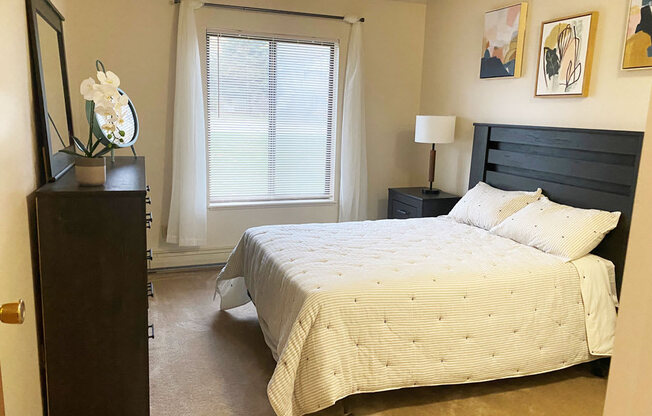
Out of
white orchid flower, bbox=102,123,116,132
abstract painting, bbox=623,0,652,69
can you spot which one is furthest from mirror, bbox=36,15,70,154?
abstract painting, bbox=623,0,652,69

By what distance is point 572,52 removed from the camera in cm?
318

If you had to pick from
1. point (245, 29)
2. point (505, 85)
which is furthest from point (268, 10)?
point (505, 85)

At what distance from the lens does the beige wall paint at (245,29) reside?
151 inches

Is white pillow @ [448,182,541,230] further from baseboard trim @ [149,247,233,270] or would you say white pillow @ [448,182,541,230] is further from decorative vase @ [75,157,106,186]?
decorative vase @ [75,157,106,186]

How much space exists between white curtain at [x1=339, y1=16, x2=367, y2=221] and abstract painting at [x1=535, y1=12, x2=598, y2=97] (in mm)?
1595

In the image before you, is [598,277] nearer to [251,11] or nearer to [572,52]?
[572,52]

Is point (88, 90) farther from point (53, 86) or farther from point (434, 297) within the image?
point (434, 297)

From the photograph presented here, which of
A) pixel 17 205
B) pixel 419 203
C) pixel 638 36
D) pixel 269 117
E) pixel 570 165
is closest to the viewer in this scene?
pixel 17 205

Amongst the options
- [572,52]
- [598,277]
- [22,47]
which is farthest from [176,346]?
[572,52]

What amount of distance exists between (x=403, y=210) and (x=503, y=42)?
1.56 meters

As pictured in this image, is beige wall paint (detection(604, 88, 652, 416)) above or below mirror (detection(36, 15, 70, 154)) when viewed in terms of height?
below

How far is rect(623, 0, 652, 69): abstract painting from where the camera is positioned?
2.72 metres

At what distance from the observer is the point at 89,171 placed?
1.86 metres

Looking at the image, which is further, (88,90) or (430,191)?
(430,191)
